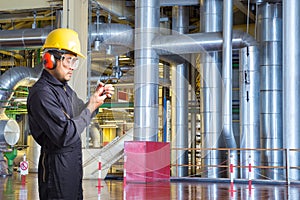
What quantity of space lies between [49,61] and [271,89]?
1681 centimetres

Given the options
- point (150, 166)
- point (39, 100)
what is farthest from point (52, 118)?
point (150, 166)

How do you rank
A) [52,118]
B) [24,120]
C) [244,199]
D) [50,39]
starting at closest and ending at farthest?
[52,118]
[50,39]
[244,199]
[24,120]

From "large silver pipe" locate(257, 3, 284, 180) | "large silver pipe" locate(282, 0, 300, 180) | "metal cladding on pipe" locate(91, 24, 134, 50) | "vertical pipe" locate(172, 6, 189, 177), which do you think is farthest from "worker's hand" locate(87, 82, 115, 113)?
"vertical pipe" locate(172, 6, 189, 177)

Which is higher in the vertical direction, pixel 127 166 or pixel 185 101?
pixel 185 101

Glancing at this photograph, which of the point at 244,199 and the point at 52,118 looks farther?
the point at 244,199

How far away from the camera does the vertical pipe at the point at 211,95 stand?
1931 centimetres

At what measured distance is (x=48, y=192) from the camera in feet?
Answer: 9.96

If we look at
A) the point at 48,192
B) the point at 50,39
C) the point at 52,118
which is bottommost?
the point at 48,192

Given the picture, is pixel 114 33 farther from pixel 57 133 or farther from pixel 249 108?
pixel 57 133

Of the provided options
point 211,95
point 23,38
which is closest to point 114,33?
point 23,38

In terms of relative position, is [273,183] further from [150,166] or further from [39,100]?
[39,100]

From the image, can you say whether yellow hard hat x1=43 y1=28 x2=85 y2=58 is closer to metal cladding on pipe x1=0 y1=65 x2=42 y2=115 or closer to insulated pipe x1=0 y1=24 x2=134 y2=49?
insulated pipe x1=0 y1=24 x2=134 y2=49

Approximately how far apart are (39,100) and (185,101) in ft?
59.8

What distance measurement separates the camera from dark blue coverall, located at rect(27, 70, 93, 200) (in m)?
2.91
